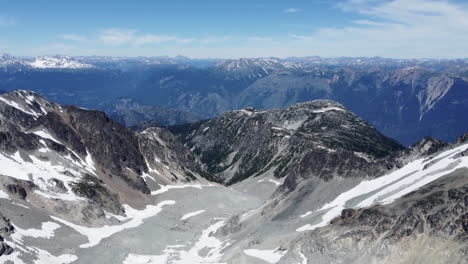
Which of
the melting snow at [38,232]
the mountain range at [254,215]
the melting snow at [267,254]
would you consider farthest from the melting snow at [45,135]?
the melting snow at [267,254]

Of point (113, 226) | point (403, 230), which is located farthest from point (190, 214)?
point (403, 230)

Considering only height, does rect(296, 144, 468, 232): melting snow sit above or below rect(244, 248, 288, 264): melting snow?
above

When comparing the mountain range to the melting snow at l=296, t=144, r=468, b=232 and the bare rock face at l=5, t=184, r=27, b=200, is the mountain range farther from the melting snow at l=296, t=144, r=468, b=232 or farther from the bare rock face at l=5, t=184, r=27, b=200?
the melting snow at l=296, t=144, r=468, b=232

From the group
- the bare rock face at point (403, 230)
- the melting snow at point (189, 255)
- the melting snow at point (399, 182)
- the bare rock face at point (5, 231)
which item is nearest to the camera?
the bare rock face at point (403, 230)

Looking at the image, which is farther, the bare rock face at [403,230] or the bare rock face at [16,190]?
the bare rock face at [16,190]

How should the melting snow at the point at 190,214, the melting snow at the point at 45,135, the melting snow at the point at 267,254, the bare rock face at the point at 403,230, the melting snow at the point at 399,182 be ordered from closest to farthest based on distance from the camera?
the bare rock face at the point at 403,230 → the melting snow at the point at 267,254 → the melting snow at the point at 399,182 → the melting snow at the point at 190,214 → the melting snow at the point at 45,135

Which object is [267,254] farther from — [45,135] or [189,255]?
[45,135]

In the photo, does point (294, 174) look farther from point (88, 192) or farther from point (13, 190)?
point (13, 190)

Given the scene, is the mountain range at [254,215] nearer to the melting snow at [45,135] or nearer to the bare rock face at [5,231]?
the bare rock face at [5,231]

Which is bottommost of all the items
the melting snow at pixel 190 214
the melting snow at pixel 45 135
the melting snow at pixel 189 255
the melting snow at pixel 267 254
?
the melting snow at pixel 190 214

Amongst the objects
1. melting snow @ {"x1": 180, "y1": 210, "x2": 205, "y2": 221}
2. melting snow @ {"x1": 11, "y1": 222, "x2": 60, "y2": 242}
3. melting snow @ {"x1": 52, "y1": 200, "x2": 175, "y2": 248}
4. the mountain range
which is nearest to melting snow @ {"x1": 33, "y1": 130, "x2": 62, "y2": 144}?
the mountain range

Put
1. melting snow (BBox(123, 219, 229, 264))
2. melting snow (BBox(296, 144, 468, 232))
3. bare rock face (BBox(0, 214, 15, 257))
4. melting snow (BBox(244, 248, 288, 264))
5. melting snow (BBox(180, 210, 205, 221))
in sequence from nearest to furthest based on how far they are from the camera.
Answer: bare rock face (BBox(0, 214, 15, 257))
melting snow (BBox(244, 248, 288, 264))
melting snow (BBox(296, 144, 468, 232))
melting snow (BBox(123, 219, 229, 264))
melting snow (BBox(180, 210, 205, 221))

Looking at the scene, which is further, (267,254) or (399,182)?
(399,182)
